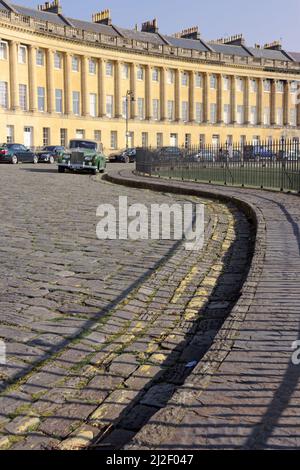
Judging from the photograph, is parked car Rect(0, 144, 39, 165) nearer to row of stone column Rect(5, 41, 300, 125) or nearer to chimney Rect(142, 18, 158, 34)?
row of stone column Rect(5, 41, 300, 125)

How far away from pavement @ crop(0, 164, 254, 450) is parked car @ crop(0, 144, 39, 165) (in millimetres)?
35019

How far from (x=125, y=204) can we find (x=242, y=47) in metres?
90.7

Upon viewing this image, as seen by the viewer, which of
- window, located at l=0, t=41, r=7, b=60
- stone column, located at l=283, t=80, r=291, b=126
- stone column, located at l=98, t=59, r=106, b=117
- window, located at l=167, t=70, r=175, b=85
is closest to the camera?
window, located at l=0, t=41, r=7, b=60

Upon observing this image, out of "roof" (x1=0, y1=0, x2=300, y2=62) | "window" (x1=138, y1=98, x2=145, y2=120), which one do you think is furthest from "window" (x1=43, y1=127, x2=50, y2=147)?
"window" (x1=138, y1=98, x2=145, y2=120)

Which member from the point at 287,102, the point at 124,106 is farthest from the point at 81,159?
the point at 287,102

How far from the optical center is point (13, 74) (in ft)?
213

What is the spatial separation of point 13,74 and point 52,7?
16.6 meters

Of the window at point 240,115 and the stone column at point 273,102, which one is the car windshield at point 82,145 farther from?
the stone column at point 273,102

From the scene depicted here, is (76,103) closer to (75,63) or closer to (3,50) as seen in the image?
(75,63)

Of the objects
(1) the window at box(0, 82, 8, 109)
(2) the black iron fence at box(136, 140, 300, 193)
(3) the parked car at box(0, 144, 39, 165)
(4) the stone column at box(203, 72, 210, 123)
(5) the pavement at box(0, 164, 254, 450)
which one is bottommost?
(5) the pavement at box(0, 164, 254, 450)

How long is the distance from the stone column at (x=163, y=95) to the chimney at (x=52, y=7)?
1709cm

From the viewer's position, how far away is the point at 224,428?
3.19 metres

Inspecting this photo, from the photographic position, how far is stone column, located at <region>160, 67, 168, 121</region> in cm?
8481
